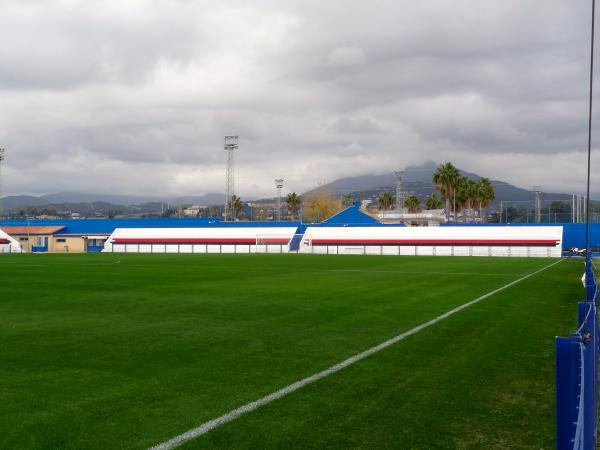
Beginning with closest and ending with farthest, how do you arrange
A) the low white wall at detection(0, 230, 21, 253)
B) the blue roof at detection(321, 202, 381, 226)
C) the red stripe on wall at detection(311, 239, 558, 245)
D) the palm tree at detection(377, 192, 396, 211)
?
the red stripe on wall at detection(311, 239, 558, 245)
the low white wall at detection(0, 230, 21, 253)
the blue roof at detection(321, 202, 381, 226)
the palm tree at detection(377, 192, 396, 211)

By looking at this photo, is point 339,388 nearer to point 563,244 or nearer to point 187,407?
point 187,407

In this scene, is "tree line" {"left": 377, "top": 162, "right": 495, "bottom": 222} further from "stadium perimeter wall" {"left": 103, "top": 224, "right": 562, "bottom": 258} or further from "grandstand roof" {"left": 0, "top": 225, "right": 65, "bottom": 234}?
"grandstand roof" {"left": 0, "top": 225, "right": 65, "bottom": 234}

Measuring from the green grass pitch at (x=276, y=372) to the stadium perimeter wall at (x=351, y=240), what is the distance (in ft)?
186

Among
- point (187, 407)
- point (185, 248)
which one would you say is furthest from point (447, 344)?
point (185, 248)

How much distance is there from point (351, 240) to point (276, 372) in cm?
7593

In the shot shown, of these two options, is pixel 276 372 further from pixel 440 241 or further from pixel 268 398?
pixel 440 241

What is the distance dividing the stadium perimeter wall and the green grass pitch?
56640 millimetres

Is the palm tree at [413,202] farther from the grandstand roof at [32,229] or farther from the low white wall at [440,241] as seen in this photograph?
the grandstand roof at [32,229]

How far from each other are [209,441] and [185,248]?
87350mm

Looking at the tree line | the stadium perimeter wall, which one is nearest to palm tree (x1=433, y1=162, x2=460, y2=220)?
the tree line

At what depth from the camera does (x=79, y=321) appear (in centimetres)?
1700

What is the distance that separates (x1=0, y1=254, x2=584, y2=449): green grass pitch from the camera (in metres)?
7.27

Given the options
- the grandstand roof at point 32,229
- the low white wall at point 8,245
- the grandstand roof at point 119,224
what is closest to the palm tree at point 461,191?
the grandstand roof at point 119,224

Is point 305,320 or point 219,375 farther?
point 305,320
